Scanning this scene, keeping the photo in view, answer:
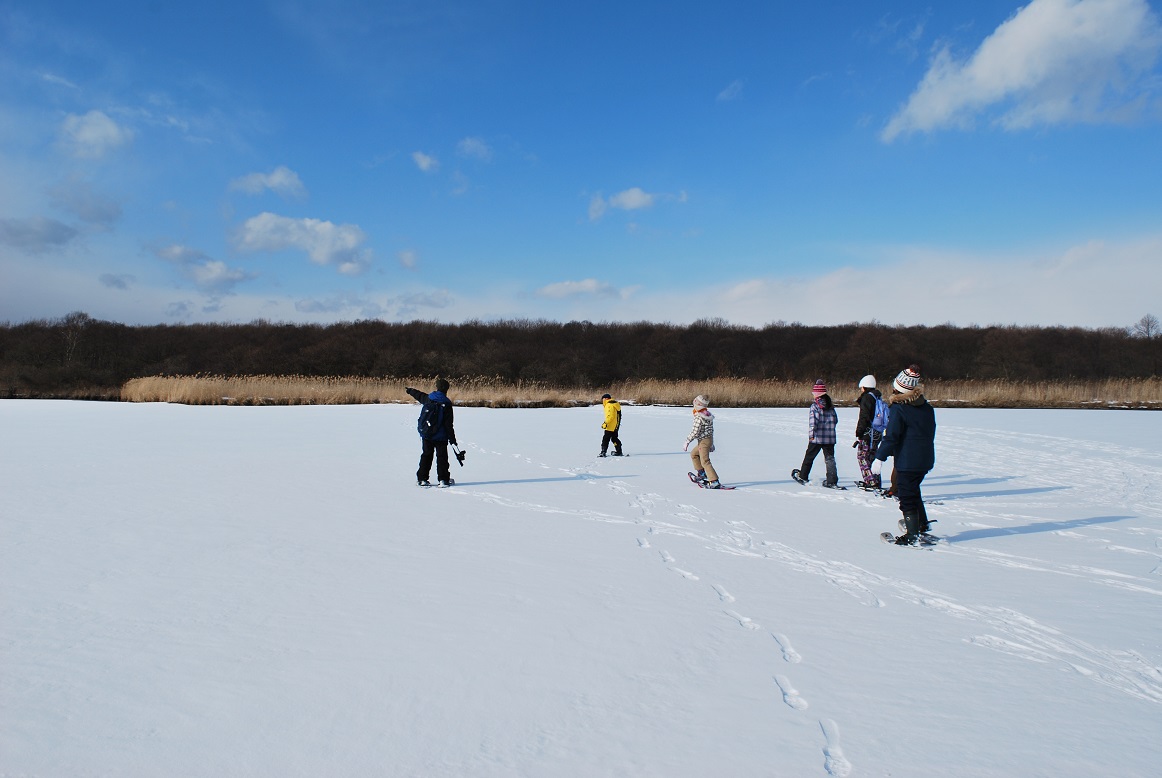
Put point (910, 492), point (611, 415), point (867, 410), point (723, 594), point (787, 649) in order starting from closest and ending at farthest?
point (787, 649)
point (723, 594)
point (910, 492)
point (867, 410)
point (611, 415)

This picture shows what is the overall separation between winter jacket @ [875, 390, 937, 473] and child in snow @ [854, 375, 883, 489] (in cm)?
210

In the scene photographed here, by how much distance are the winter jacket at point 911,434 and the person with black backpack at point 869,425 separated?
6.89ft

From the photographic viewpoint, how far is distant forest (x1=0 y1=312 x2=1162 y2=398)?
5347cm

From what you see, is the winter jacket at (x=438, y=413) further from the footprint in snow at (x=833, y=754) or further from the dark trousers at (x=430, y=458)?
the footprint in snow at (x=833, y=754)

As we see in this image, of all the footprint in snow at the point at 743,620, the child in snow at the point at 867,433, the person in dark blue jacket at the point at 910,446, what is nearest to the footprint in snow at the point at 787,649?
the footprint in snow at the point at 743,620

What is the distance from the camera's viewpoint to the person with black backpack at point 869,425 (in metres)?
8.23

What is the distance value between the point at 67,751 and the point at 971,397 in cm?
2991

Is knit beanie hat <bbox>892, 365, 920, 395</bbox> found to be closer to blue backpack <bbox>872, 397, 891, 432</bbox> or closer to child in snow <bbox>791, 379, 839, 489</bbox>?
blue backpack <bbox>872, 397, 891, 432</bbox>

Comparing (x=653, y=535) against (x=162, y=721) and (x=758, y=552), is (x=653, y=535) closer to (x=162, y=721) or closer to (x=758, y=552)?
(x=758, y=552)

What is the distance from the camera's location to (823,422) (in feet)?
28.4

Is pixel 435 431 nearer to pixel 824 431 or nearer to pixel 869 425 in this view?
pixel 824 431

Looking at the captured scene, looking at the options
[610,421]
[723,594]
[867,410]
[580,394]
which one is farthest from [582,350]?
[723,594]

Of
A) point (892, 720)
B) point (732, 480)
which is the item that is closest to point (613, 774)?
point (892, 720)

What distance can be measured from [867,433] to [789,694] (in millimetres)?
6083
